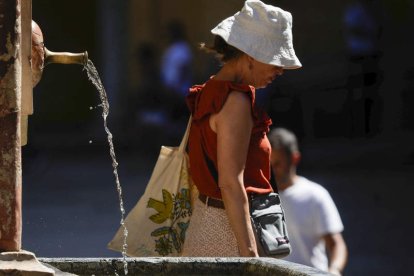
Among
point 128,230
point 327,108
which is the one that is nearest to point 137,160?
point 327,108

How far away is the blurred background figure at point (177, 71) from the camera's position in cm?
2017

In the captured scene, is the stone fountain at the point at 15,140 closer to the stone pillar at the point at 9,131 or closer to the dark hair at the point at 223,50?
the stone pillar at the point at 9,131

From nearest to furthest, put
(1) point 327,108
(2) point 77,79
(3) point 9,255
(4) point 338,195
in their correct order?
(3) point 9,255 → (4) point 338,195 → (1) point 327,108 → (2) point 77,79

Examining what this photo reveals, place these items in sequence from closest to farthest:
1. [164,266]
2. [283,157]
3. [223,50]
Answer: [164,266], [223,50], [283,157]

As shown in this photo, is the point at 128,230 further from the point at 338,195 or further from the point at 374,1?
the point at 374,1

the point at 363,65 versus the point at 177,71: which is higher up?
the point at 363,65

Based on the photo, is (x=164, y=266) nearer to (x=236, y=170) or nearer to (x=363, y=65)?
(x=236, y=170)

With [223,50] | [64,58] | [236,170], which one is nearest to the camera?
[64,58]

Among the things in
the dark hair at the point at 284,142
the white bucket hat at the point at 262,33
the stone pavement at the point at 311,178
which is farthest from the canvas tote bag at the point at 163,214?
the stone pavement at the point at 311,178

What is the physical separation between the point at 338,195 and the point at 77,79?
31.9ft

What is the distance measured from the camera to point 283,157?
21.2 feet

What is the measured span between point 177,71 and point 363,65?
8.36 ft

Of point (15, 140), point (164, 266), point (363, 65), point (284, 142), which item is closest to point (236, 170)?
point (164, 266)

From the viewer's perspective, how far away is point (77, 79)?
922 inches
